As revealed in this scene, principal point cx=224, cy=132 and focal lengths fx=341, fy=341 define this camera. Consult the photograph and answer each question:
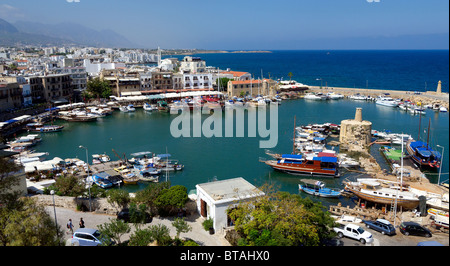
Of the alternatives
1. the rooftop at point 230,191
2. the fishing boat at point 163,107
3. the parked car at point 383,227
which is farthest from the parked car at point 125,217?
the fishing boat at point 163,107

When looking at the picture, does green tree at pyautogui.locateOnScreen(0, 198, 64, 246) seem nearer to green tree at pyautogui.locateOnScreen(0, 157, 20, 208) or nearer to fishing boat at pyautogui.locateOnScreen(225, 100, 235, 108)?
green tree at pyautogui.locateOnScreen(0, 157, 20, 208)

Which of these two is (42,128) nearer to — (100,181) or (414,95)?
(100,181)

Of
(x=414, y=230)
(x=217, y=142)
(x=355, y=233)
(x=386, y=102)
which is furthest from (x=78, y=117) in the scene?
(x=386, y=102)

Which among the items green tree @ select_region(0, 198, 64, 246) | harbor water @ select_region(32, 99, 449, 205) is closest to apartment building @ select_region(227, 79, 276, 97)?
harbor water @ select_region(32, 99, 449, 205)

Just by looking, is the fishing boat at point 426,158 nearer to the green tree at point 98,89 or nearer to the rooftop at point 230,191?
the rooftop at point 230,191

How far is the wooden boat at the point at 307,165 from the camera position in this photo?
19.3 m

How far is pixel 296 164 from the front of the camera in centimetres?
1980

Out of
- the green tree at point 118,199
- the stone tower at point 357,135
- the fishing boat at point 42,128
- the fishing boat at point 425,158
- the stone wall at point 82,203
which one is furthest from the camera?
the fishing boat at point 42,128

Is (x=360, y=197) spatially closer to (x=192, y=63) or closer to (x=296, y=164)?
(x=296, y=164)

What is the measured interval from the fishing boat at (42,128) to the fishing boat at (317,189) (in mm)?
22760

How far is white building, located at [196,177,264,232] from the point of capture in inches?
428

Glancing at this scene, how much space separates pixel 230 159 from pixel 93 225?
11.8 metres

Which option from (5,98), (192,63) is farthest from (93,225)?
(192,63)

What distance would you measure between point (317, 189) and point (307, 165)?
2.66 meters
